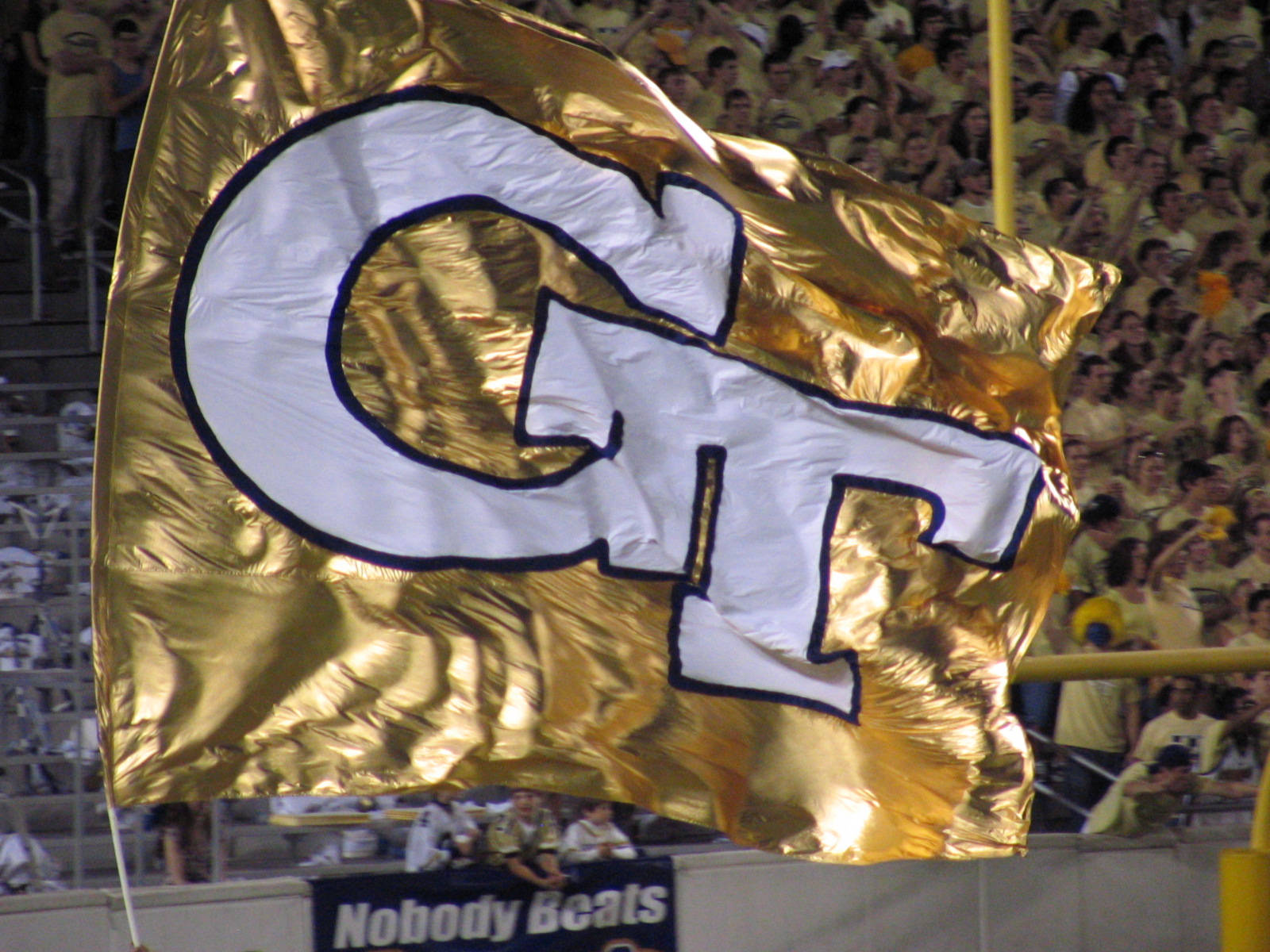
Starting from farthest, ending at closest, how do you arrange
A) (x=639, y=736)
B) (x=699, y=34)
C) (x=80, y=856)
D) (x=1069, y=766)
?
(x=699, y=34)
(x=1069, y=766)
(x=80, y=856)
(x=639, y=736)

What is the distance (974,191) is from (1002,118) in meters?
4.31

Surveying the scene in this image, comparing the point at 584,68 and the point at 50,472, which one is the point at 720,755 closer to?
the point at 584,68

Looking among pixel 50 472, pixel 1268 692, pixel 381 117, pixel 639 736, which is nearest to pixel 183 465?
pixel 381 117

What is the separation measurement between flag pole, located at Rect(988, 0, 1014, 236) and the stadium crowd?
2.62m

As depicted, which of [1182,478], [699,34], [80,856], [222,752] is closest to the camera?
[222,752]

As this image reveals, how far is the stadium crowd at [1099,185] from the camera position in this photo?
600cm

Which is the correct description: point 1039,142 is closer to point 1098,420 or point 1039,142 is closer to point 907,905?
point 1098,420

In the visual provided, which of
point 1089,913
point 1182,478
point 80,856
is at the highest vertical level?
point 1182,478

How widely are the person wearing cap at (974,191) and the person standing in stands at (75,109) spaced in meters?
3.48

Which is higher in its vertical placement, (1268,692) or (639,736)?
(639,736)

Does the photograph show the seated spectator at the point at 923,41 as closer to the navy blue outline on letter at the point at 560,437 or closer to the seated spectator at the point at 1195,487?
the seated spectator at the point at 1195,487

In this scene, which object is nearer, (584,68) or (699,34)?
(584,68)

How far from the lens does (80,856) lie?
537 centimetres

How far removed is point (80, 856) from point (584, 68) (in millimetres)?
3279
